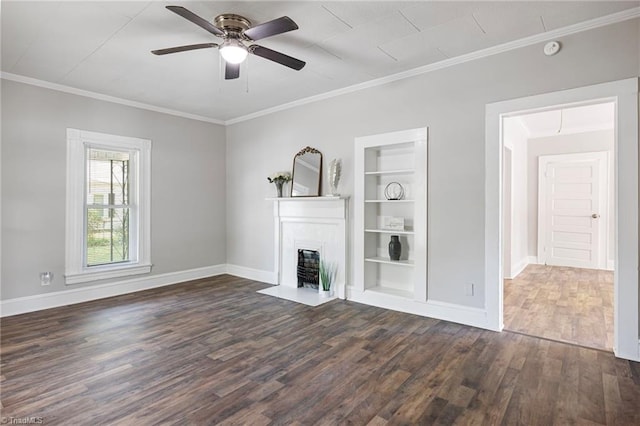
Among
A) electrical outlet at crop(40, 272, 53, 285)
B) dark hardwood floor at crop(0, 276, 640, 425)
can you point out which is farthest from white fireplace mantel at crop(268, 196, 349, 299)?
electrical outlet at crop(40, 272, 53, 285)

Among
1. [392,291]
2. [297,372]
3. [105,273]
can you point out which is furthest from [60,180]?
Answer: [392,291]

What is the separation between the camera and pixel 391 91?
403cm

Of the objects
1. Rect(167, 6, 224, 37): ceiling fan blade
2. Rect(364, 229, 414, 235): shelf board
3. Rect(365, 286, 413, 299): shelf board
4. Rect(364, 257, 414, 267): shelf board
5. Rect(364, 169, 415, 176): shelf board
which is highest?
Rect(167, 6, 224, 37): ceiling fan blade

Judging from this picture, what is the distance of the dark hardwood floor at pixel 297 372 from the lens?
6.63 feet

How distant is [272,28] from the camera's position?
2393 millimetres

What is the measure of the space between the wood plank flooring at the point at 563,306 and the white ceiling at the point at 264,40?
9.16 feet

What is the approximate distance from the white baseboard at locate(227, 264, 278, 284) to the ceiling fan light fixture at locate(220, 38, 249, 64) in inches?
134

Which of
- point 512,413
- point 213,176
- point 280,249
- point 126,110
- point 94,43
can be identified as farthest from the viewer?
point 213,176

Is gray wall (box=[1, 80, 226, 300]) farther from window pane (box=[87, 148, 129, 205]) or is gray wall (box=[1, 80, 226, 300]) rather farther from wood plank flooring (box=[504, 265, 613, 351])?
wood plank flooring (box=[504, 265, 613, 351])

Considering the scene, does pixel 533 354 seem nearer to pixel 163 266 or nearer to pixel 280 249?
pixel 280 249

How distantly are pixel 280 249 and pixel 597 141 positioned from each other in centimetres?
639

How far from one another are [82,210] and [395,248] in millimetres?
4081

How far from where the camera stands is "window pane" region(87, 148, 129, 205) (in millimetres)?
4648

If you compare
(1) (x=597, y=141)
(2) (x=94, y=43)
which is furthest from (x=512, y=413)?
(1) (x=597, y=141)
